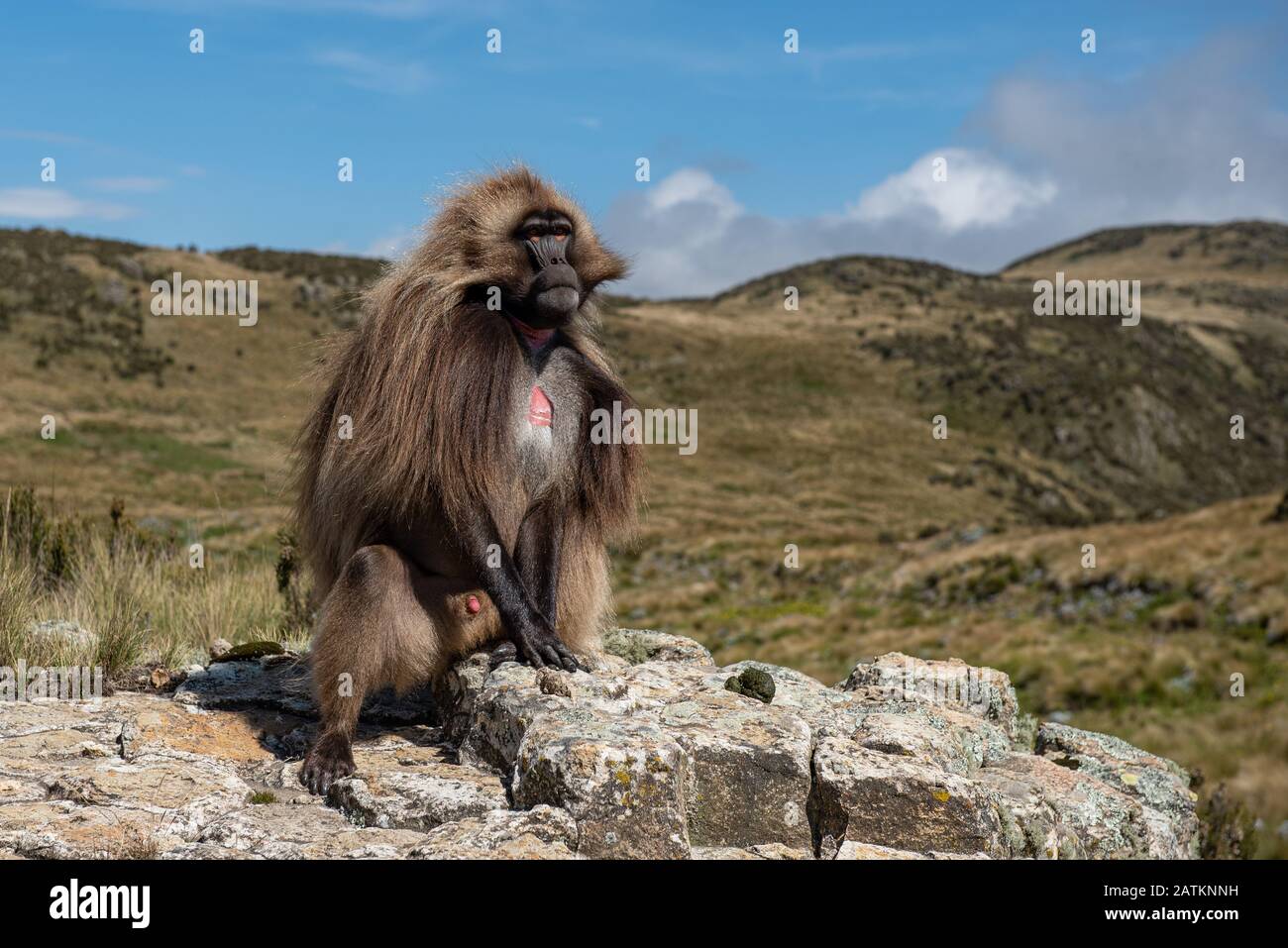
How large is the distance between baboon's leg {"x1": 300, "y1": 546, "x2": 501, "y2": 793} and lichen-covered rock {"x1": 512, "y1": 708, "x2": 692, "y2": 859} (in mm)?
1165

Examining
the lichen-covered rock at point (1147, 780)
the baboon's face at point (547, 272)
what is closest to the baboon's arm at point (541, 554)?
the baboon's face at point (547, 272)

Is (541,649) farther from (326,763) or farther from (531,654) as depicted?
(326,763)

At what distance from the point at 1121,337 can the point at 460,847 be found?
382 ft

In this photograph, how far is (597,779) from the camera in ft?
15.1

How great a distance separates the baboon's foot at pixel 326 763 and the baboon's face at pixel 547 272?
2.35m

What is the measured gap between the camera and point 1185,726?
58.6 ft

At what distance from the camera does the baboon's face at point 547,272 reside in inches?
232

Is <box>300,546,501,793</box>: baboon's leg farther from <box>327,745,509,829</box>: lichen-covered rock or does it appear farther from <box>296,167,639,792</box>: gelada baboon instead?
<box>327,745,509,829</box>: lichen-covered rock

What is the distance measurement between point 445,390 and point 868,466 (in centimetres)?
6981

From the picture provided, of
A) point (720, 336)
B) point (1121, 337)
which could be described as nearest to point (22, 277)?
point (720, 336)

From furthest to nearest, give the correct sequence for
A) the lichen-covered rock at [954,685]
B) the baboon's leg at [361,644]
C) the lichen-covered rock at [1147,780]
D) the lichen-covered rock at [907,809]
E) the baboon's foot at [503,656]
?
the lichen-covered rock at [954,685] → the baboon's foot at [503,656] → the lichen-covered rock at [1147,780] → the baboon's leg at [361,644] → the lichen-covered rock at [907,809]

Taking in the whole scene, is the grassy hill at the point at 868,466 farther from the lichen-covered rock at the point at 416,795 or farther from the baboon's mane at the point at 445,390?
the lichen-covered rock at the point at 416,795

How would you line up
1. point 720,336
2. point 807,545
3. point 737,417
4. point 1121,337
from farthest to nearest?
point 1121,337
point 720,336
point 737,417
point 807,545
